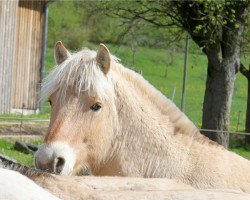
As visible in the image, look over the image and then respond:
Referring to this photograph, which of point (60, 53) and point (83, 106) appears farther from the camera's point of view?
point (60, 53)

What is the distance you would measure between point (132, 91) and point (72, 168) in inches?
33.8

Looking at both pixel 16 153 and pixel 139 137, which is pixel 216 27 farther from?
pixel 139 137

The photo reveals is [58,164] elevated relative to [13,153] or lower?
elevated

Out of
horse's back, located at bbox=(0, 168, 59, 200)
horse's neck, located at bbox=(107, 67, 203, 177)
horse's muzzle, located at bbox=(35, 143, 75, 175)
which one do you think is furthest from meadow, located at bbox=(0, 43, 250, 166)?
horse's back, located at bbox=(0, 168, 59, 200)

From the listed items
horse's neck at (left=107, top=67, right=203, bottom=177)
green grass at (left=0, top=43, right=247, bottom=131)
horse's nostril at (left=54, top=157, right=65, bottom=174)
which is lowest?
green grass at (left=0, top=43, right=247, bottom=131)

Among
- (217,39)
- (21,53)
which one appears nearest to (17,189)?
(217,39)

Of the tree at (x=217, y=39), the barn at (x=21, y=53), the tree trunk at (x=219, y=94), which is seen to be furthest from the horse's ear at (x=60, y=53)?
the barn at (x=21, y=53)

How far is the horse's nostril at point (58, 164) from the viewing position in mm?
5885

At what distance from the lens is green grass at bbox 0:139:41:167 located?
1344 centimetres

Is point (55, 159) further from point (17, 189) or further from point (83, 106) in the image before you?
point (17, 189)

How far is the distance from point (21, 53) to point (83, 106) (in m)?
17.2

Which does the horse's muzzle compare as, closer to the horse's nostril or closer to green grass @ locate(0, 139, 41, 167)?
the horse's nostril

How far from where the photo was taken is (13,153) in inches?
574

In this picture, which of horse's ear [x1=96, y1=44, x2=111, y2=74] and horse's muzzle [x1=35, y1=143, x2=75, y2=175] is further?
horse's ear [x1=96, y1=44, x2=111, y2=74]
